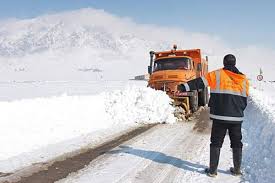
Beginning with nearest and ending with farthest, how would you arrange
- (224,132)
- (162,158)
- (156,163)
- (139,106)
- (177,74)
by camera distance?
(224,132)
(156,163)
(162,158)
(139,106)
(177,74)

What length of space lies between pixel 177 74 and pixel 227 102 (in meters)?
8.81

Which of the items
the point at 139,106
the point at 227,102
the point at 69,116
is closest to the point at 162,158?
the point at 227,102

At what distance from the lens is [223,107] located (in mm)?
6672

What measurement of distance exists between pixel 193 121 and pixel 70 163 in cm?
722

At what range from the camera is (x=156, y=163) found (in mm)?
7688

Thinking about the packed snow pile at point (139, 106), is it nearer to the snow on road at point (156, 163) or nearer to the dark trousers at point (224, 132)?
the snow on road at point (156, 163)

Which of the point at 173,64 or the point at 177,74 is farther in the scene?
the point at 173,64

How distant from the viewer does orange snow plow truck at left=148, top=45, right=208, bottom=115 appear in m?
15.1

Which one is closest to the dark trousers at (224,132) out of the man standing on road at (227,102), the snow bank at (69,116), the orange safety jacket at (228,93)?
the man standing on road at (227,102)

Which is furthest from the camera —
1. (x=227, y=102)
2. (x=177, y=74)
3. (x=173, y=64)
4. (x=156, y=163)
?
(x=173, y=64)

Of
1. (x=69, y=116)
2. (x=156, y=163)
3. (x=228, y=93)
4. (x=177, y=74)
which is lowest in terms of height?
(x=156, y=163)

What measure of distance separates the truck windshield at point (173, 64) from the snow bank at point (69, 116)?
74.5 inches

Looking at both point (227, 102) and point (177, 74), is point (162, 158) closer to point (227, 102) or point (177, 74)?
point (227, 102)

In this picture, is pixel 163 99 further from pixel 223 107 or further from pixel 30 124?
pixel 223 107
